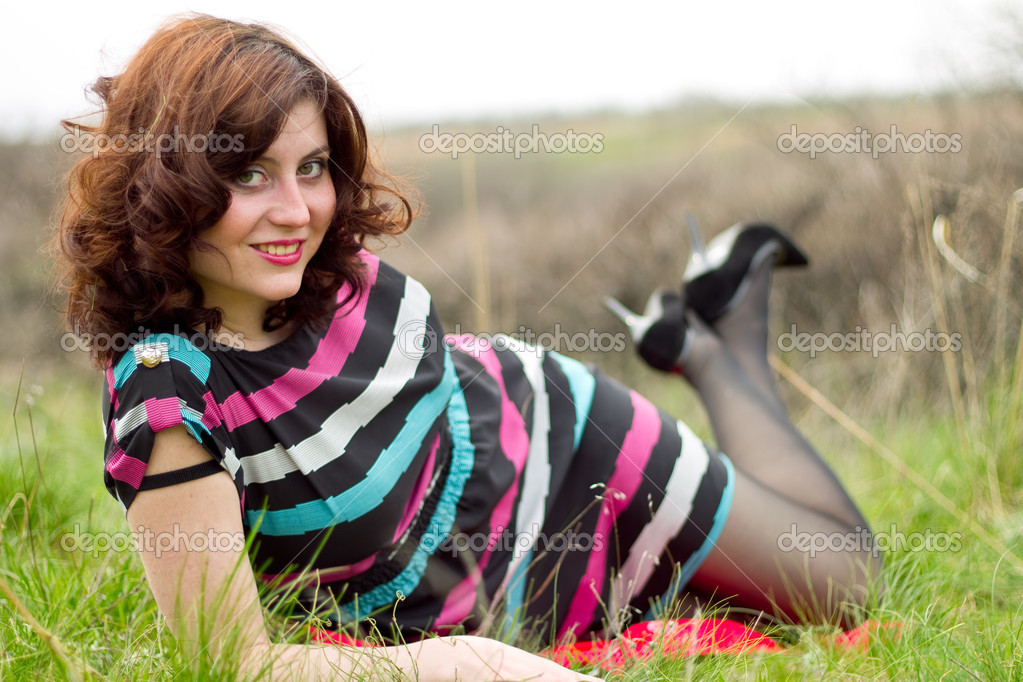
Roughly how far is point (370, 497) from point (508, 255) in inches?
200

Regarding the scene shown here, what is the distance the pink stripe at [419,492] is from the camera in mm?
1427

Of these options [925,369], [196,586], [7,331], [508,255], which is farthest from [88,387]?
[925,369]

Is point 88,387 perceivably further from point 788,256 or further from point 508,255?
point 788,256

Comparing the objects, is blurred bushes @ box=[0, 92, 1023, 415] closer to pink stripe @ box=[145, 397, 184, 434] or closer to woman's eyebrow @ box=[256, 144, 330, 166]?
woman's eyebrow @ box=[256, 144, 330, 166]

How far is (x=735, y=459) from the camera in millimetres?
1954

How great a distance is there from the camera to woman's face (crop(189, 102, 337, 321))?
1.24m

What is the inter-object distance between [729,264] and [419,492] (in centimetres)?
121

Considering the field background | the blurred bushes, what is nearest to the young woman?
Answer: the field background

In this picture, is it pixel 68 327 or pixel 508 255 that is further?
pixel 508 255

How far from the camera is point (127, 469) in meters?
1.10

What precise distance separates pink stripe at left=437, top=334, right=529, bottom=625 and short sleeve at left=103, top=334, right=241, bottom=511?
1.57ft

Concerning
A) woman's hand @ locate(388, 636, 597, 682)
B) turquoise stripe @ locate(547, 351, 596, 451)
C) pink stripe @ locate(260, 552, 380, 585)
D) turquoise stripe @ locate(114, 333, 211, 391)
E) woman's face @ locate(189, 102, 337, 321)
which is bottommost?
pink stripe @ locate(260, 552, 380, 585)

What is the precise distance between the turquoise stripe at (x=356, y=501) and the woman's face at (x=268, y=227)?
304mm

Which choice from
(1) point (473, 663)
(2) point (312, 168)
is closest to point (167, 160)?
(2) point (312, 168)
